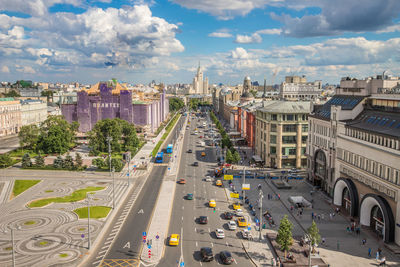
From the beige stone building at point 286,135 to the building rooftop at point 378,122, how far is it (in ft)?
109

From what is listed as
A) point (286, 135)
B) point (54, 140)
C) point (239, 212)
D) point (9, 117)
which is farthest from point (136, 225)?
point (9, 117)

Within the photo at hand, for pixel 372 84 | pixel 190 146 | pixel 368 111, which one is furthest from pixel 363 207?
pixel 190 146

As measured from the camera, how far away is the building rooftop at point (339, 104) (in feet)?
238

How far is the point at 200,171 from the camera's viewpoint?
337 ft

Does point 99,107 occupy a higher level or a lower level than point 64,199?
higher

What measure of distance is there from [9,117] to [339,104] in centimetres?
15624

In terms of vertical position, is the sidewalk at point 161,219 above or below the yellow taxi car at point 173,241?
below

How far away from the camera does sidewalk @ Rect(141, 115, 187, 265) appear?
48175 millimetres

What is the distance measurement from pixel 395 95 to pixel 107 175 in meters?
72.2

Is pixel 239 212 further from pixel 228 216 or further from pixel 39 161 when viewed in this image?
pixel 39 161

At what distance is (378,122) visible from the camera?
62.0 metres

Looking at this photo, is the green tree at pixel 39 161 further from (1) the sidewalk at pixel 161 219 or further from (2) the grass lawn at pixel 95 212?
(2) the grass lawn at pixel 95 212

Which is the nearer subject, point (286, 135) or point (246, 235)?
point (246, 235)

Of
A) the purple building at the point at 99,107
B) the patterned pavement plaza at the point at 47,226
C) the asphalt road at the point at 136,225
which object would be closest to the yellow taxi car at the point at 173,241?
the asphalt road at the point at 136,225
